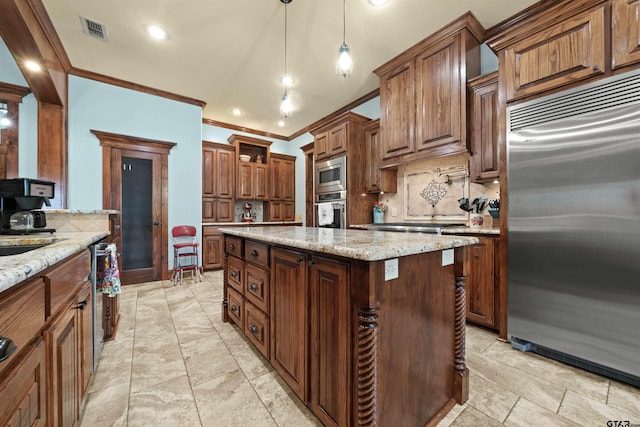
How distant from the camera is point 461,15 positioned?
241 centimetres

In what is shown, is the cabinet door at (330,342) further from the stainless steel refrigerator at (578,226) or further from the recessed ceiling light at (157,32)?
the recessed ceiling light at (157,32)

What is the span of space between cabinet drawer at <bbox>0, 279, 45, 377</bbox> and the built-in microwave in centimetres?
334

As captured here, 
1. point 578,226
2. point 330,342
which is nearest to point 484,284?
point 578,226

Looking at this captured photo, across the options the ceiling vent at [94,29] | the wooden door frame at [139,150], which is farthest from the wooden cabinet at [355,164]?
the ceiling vent at [94,29]

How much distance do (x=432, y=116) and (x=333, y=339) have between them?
8.48ft

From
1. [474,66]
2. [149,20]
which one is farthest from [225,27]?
[474,66]

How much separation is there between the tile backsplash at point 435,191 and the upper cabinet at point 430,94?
468mm

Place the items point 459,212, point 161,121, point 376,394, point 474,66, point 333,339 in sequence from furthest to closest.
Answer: point 161,121
point 459,212
point 474,66
point 333,339
point 376,394

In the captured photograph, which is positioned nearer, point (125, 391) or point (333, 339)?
point (333, 339)

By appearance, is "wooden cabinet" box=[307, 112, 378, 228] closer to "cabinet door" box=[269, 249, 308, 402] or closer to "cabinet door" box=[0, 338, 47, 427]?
"cabinet door" box=[269, 249, 308, 402]

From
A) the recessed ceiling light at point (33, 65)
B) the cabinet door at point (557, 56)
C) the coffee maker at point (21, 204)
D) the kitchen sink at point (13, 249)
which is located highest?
the recessed ceiling light at point (33, 65)

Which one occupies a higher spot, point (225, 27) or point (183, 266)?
point (225, 27)

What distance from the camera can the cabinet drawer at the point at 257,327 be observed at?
1654mm

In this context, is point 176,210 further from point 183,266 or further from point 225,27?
point 225,27
